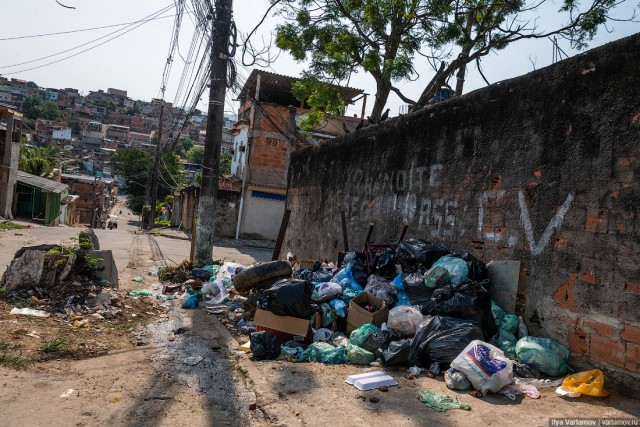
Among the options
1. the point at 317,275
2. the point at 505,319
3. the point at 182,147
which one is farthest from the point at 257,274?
the point at 182,147

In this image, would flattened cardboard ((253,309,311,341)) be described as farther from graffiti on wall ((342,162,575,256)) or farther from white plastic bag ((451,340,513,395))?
graffiti on wall ((342,162,575,256))

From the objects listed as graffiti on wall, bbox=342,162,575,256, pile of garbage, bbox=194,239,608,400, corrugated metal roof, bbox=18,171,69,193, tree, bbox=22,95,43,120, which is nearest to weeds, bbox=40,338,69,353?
pile of garbage, bbox=194,239,608,400

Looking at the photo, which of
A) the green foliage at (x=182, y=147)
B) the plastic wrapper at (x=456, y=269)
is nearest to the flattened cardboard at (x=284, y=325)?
the plastic wrapper at (x=456, y=269)

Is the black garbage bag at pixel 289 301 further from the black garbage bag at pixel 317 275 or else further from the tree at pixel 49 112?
the tree at pixel 49 112

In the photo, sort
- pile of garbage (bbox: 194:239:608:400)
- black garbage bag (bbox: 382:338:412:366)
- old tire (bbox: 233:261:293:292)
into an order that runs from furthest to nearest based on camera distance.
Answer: old tire (bbox: 233:261:293:292) < black garbage bag (bbox: 382:338:412:366) < pile of garbage (bbox: 194:239:608:400)

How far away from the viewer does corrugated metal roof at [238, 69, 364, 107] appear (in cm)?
2055

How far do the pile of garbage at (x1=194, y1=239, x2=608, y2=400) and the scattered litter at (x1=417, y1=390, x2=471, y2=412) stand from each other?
0.22 metres

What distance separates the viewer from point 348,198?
8.18 metres

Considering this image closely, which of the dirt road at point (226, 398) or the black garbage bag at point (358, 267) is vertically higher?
the black garbage bag at point (358, 267)

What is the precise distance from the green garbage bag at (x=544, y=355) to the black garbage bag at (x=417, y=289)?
0.95m

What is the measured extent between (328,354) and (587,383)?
2.00 meters

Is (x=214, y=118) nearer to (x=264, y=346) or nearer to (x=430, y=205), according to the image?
(x=430, y=205)

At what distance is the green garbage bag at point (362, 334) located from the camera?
4086 millimetres

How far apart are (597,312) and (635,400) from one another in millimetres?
631
